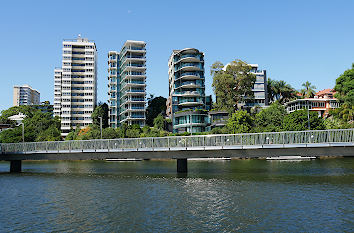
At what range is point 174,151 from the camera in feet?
144

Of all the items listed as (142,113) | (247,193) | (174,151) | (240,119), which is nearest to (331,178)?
(247,193)

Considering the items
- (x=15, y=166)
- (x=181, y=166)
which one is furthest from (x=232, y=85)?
(x=15, y=166)

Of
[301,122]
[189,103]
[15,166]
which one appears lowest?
[15,166]

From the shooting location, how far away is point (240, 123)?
8412cm

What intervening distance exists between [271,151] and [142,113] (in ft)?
270

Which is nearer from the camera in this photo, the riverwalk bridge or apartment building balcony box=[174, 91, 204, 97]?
the riverwalk bridge

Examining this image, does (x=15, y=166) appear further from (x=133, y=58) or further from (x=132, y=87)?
(x=133, y=58)

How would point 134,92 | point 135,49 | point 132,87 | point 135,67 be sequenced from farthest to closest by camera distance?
point 135,49, point 132,87, point 135,67, point 134,92

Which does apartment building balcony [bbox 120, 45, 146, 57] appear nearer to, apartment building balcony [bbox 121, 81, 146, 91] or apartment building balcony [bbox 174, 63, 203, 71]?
apartment building balcony [bbox 121, 81, 146, 91]

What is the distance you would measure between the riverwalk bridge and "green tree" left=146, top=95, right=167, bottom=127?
75.9 m

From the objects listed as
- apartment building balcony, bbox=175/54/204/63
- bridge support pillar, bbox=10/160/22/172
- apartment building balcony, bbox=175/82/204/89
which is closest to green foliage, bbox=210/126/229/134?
apartment building balcony, bbox=175/82/204/89

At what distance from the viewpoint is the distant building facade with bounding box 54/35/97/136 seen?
142m

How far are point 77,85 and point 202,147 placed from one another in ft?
380

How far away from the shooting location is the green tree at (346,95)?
273 ft
